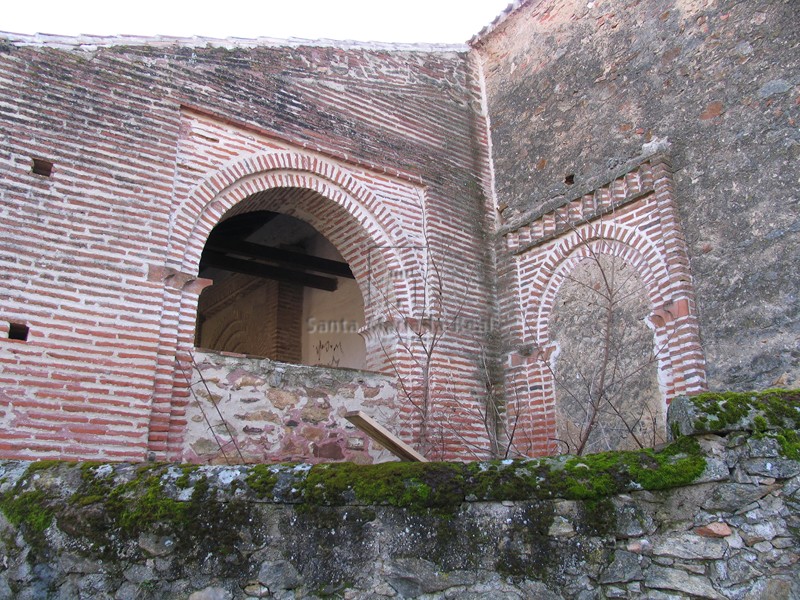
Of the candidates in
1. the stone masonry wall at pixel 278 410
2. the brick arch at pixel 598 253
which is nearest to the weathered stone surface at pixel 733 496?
the brick arch at pixel 598 253

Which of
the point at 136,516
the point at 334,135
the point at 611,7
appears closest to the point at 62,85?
the point at 334,135

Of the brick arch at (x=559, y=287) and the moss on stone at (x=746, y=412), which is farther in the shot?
the brick arch at (x=559, y=287)

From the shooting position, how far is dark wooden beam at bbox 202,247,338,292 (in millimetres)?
9914

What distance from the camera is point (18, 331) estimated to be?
5.28 meters

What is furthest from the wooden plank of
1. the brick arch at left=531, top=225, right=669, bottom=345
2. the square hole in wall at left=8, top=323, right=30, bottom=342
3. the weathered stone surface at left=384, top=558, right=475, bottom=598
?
the brick arch at left=531, top=225, right=669, bottom=345

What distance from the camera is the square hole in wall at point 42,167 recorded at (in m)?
5.75

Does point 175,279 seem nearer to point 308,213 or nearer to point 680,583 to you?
point 308,213

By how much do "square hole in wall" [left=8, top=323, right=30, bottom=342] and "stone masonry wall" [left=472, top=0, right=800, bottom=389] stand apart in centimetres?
508

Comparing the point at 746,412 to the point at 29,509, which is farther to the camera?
the point at 746,412

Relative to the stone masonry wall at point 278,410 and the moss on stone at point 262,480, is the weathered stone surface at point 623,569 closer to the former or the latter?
the moss on stone at point 262,480

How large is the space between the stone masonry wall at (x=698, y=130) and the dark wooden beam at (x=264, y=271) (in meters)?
3.33

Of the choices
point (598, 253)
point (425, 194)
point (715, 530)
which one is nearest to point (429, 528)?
point (715, 530)

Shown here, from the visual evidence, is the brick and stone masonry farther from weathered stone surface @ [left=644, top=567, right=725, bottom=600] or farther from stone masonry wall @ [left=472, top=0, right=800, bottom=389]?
weathered stone surface @ [left=644, top=567, right=725, bottom=600]

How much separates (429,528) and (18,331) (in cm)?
392
